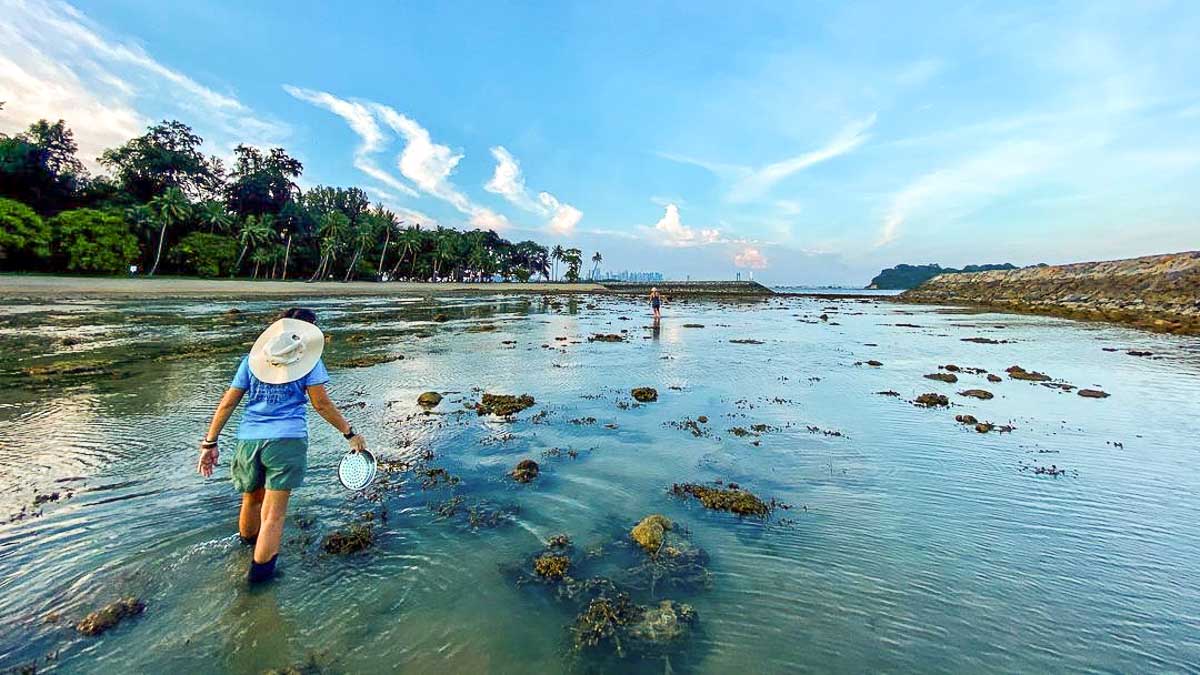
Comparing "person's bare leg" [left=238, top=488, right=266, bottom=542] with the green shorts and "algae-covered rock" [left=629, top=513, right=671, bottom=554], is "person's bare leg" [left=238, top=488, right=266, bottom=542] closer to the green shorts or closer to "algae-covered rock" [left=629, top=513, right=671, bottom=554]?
the green shorts

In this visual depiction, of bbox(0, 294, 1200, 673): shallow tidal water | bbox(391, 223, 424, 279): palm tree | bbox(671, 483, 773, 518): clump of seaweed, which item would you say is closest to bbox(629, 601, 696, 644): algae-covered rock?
bbox(0, 294, 1200, 673): shallow tidal water

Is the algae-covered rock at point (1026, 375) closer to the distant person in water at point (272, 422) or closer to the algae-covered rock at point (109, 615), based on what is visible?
the distant person in water at point (272, 422)

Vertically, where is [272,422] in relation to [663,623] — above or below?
above

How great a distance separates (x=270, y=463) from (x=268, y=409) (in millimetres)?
532

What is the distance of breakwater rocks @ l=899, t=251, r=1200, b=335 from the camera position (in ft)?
133

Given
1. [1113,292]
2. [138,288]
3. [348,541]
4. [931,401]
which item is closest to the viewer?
[348,541]

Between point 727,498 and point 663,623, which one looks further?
point 727,498

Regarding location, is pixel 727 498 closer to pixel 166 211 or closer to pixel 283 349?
pixel 283 349

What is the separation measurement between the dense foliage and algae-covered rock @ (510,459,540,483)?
249ft

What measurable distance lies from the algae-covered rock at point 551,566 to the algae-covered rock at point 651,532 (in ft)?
3.07

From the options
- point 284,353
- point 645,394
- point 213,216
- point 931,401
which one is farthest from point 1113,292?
point 213,216

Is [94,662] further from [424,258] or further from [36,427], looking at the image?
[424,258]

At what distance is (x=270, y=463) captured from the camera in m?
4.81

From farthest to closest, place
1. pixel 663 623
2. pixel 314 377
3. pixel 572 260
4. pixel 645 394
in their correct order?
pixel 572 260
pixel 645 394
pixel 314 377
pixel 663 623
